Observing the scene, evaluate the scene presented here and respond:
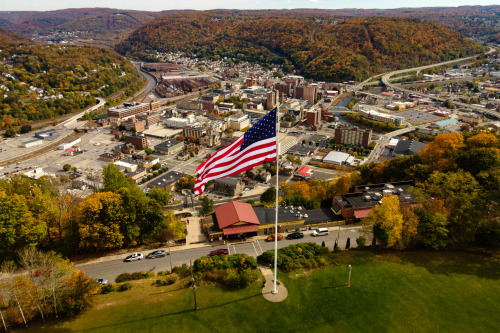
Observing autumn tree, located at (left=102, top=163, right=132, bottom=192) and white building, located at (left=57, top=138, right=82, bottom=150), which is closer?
autumn tree, located at (left=102, top=163, right=132, bottom=192)

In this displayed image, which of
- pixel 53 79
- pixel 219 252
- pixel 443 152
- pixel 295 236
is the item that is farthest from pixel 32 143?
pixel 443 152

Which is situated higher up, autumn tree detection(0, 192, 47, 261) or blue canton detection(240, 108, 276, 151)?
blue canton detection(240, 108, 276, 151)

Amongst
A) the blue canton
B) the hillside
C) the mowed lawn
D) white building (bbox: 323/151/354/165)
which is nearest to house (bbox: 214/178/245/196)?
white building (bbox: 323/151/354/165)

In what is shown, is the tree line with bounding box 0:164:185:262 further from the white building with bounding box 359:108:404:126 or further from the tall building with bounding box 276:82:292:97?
the tall building with bounding box 276:82:292:97

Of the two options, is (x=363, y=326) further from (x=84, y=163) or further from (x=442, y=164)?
(x=84, y=163)

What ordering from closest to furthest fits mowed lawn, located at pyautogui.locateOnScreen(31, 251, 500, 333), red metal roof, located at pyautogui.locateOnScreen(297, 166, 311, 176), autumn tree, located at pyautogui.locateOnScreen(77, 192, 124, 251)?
mowed lawn, located at pyautogui.locateOnScreen(31, 251, 500, 333) < autumn tree, located at pyautogui.locateOnScreen(77, 192, 124, 251) < red metal roof, located at pyautogui.locateOnScreen(297, 166, 311, 176)

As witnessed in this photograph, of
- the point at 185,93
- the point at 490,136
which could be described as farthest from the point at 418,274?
the point at 185,93

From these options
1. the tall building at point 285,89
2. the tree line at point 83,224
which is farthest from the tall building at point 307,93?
the tree line at point 83,224

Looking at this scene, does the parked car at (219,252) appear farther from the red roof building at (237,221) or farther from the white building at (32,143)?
the white building at (32,143)
